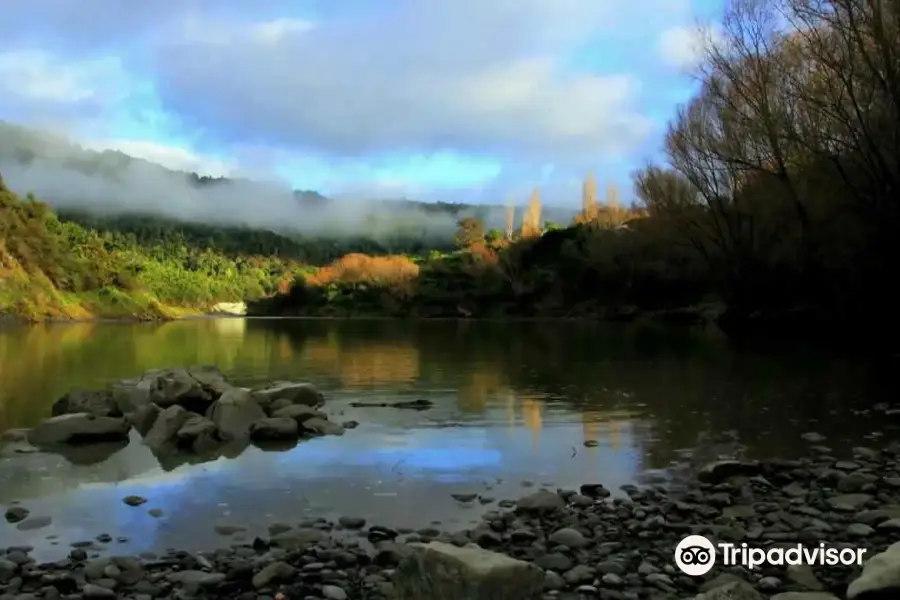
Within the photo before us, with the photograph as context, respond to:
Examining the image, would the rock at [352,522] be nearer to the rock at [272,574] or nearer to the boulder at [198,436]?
the rock at [272,574]

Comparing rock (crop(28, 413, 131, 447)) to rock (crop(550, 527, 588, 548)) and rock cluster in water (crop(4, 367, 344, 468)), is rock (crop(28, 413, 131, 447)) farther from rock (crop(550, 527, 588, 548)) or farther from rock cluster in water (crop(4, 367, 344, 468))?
rock (crop(550, 527, 588, 548))

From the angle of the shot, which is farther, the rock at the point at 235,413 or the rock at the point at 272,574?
the rock at the point at 235,413

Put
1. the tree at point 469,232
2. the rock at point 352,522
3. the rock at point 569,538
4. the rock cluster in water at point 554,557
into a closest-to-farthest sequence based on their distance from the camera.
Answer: the rock cluster in water at point 554,557 < the rock at point 569,538 < the rock at point 352,522 < the tree at point 469,232

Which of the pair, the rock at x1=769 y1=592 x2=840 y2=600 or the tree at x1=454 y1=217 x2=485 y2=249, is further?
the tree at x1=454 y1=217 x2=485 y2=249

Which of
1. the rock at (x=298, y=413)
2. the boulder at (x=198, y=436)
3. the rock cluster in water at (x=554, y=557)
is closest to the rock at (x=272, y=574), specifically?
the rock cluster in water at (x=554, y=557)

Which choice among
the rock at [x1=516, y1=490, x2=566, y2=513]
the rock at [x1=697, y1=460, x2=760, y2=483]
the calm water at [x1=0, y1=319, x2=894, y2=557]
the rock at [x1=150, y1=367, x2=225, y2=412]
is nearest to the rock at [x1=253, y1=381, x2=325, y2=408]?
the calm water at [x1=0, y1=319, x2=894, y2=557]

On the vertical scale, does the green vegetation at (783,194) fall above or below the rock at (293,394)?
above

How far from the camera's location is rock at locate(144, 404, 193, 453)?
1259 centimetres

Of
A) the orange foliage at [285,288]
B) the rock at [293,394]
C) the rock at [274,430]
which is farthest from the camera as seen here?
the orange foliage at [285,288]

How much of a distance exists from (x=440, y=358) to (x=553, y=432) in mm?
19079

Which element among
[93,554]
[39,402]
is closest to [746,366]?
[39,402]

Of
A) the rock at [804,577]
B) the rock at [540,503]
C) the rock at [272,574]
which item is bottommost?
the rock at [272,574]

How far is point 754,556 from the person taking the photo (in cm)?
625

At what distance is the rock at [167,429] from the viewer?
41.3ft
